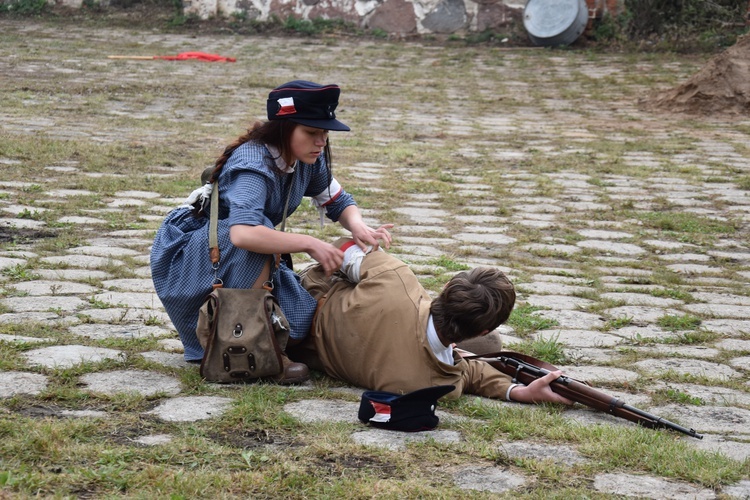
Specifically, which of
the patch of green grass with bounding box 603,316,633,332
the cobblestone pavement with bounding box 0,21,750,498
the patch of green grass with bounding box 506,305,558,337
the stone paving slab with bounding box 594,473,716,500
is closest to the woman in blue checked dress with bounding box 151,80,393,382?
the cobblestone pavement with bounding box 0,21,750,498

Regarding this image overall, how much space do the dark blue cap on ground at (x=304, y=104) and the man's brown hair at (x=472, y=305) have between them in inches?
27.6

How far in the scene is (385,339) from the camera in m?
3.33

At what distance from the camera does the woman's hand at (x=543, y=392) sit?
10.8 feet

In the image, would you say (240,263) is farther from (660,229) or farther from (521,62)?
(521,62)

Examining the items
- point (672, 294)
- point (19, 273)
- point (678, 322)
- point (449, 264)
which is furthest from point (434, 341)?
point (19, 273)

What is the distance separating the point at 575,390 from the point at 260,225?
115 cm

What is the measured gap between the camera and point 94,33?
50.5 ft

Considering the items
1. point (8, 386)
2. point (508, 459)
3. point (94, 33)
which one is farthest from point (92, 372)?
point (94, 33)

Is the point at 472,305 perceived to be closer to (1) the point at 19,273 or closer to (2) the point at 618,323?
(2) the point at 618,323

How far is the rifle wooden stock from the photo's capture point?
10.2 ft

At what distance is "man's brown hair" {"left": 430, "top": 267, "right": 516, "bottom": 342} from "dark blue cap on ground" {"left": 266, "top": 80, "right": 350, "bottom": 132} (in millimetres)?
701

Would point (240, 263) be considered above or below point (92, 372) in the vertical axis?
above

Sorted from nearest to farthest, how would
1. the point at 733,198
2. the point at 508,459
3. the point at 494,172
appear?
1. the point at 508,459
2. the point at 733,198
3. the point at 494,172

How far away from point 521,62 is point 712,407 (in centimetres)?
1092
